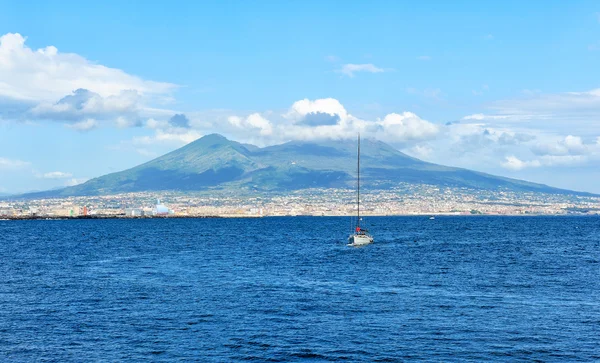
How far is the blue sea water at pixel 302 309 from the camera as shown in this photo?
4800 cm

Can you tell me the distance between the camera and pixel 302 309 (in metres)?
62.8

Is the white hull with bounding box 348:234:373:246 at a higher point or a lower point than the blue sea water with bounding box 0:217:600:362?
higher

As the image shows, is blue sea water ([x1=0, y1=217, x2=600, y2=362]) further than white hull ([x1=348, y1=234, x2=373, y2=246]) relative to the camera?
No

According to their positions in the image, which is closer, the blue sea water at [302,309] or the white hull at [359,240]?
the blue sea water at [302,309]

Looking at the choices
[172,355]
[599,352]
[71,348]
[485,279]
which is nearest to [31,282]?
[71,348]

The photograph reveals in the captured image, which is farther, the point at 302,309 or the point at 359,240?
the point at 359,240

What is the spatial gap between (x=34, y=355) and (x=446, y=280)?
5239 centimetres

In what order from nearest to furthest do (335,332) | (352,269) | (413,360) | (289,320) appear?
(413,360)
(335,332)
(289,320)
(352,269)

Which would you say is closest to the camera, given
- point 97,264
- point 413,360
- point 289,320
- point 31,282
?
point 413,360

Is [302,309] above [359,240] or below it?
below

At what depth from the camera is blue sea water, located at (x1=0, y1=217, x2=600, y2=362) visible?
48.0 m

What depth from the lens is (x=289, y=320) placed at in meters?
57.8

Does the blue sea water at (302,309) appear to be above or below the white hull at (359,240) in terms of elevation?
below

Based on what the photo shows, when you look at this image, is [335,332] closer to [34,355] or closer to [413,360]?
[413,360]
